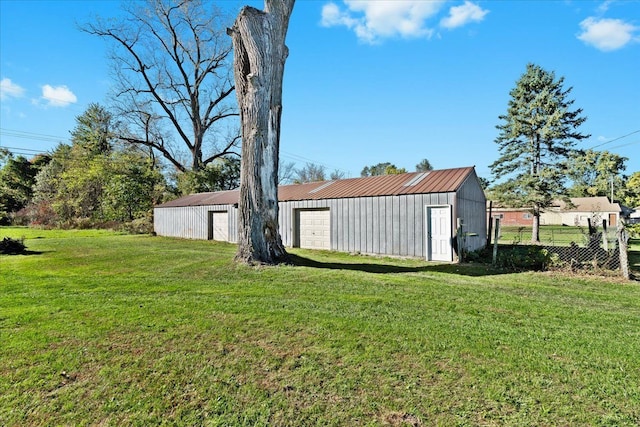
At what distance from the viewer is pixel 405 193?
1106cm

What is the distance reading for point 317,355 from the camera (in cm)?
317

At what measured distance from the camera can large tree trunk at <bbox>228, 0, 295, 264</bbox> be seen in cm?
809

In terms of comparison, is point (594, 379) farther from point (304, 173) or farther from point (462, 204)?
point (304, 173)

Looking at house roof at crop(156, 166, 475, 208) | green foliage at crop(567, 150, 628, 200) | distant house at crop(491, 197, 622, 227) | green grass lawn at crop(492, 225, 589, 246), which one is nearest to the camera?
house roof at crop(156, 166, 475, 208)

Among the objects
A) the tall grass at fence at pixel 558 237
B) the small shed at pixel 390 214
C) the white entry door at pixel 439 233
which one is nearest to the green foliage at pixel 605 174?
the tall grass at fence at pixel 558 237

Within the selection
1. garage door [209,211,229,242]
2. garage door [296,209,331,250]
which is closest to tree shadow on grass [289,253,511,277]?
garage door [296,209,331,250]

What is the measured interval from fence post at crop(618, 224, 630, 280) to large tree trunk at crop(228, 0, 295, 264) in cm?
725

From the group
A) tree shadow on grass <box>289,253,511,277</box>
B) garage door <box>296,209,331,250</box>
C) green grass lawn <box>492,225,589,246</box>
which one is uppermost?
garage door <box>296,209,331,250</box>

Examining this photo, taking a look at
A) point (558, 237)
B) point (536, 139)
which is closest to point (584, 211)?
point (558, 237)

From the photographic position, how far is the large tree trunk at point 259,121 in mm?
8086

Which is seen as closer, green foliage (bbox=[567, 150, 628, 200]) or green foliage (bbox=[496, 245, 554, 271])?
green foliage (bbox=[496, 245, 554, 271])

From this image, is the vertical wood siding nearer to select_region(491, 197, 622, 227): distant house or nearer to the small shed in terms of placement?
the small shed

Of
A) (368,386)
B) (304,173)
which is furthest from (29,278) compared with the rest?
(304,173)

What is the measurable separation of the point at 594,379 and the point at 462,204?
28.4ft
